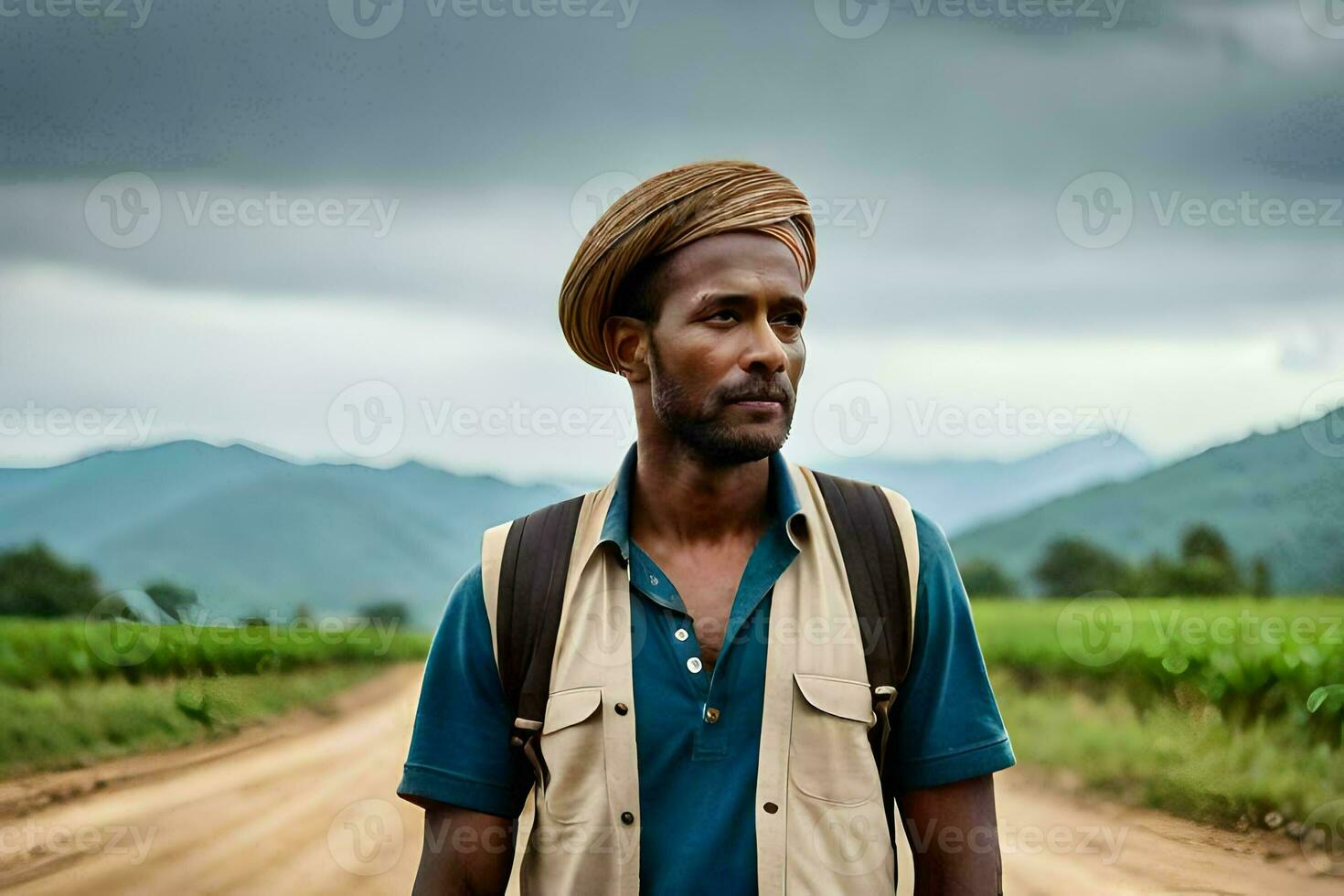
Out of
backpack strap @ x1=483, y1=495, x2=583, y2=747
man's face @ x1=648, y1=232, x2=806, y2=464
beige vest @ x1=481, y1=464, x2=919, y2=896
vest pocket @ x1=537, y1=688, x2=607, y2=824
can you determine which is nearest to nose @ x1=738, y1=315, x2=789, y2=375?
man's face @ x1=648, y1=232, x2=806, y2=464

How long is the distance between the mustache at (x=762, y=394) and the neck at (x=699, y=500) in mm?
238

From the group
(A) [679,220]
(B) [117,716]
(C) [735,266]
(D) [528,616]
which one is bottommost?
(B) [117,716]

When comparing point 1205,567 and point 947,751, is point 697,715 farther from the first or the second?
point 1205,567

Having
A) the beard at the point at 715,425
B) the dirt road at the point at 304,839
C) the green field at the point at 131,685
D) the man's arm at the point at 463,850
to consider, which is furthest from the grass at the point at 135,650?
the beard at the point at 715,425

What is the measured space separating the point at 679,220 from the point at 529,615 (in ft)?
3.45

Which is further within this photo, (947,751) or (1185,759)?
(1185,759)

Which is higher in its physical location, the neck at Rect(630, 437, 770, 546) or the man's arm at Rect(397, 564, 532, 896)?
the neck at Rect(630, 437, 770, 546)

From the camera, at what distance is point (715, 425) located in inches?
131

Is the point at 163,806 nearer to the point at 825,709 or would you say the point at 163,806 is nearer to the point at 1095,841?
the point at 1095,841

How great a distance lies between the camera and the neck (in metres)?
3.50

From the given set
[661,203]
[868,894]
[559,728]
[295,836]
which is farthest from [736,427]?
[295,836]

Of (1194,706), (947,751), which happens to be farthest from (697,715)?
(1194,706)

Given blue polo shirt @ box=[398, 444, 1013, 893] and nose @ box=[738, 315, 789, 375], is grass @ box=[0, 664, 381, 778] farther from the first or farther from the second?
nose @ box=[738, 315, 789, 375]

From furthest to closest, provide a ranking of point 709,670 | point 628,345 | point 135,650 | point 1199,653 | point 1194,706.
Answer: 1. point 135,650
2. point 1199,653
3. point 1194,706
4. point 628,345
5. point 709,670
